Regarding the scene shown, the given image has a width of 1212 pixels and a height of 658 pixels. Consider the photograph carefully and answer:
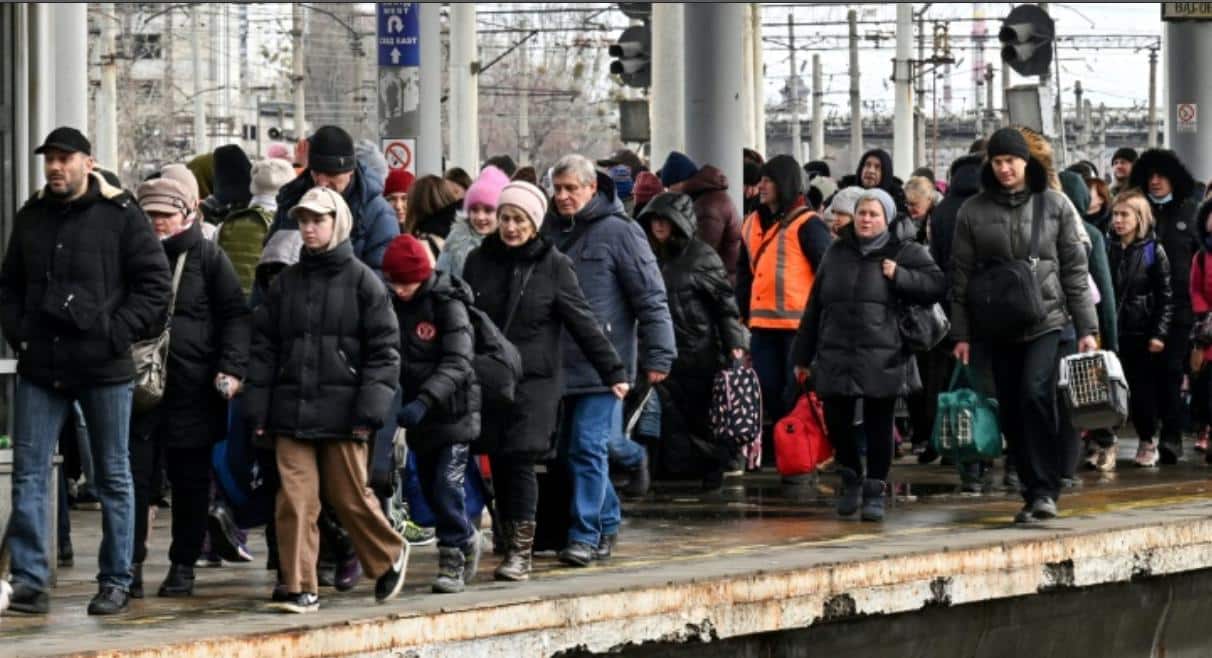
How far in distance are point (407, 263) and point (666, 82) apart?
11.7 m

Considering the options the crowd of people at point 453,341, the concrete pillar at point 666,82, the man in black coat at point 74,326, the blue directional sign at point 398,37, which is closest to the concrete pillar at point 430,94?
the blue directional sign at point 398,37

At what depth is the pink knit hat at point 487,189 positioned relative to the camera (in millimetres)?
12703

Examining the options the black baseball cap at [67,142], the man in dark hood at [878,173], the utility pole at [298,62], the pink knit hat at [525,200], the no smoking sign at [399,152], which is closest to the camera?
the black baseball cap at [67,142]

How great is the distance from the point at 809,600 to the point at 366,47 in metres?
72.7

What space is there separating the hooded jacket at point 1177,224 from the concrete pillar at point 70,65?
6545 millimetres

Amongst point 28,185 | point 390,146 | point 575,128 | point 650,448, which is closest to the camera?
point 28,185

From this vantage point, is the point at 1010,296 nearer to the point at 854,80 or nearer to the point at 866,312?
the point at 866,312

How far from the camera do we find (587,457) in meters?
12.5

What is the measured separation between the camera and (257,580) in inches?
483

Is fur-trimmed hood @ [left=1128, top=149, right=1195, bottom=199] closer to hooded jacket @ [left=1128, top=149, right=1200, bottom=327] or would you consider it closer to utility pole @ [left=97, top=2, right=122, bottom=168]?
hooded jacket @ [left=1128, top=149, right=1200, bottom=327]

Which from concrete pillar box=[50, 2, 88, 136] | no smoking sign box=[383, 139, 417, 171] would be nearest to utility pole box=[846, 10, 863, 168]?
no smoking sign box=[383, 139, 417, 171]

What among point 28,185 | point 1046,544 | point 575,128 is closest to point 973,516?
point 1046,544

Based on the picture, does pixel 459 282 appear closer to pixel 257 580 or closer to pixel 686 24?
pixel 257 580

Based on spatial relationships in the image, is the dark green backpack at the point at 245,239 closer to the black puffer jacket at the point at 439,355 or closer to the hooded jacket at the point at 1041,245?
the black puffer jacket at the point at 439,355
